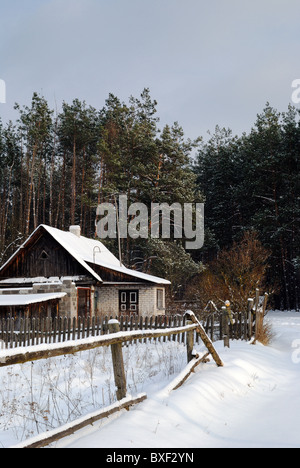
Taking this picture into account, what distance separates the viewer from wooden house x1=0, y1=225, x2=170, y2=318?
79.0 feet

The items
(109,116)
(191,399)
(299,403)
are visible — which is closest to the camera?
(191,399)

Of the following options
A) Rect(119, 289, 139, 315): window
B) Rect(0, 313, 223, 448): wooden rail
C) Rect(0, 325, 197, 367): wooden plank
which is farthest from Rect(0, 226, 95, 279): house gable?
Rect(0, 325, 197, 367): wooden plank

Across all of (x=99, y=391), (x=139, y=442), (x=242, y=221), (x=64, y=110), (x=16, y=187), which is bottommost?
(x=99, y=391)

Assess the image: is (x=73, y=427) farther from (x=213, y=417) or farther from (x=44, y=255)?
(x=44, y=255)

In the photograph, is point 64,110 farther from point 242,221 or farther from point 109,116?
point 242,221

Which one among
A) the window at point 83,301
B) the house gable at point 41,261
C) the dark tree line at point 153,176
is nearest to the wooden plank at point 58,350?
the house gable at point 41,261

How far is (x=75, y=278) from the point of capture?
80.1 feet

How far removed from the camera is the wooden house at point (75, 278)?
24.1 metres

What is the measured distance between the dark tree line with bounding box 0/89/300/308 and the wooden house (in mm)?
Answer: 7761

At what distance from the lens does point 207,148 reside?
2247 inches

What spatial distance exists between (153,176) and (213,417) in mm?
32560
